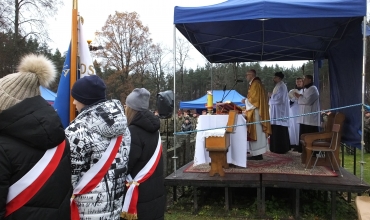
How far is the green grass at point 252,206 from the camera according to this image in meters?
5.38

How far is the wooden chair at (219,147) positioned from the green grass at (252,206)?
62cm

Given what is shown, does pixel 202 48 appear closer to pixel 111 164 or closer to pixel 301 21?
pixel 301 21

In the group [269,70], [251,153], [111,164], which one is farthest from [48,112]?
[269,70]

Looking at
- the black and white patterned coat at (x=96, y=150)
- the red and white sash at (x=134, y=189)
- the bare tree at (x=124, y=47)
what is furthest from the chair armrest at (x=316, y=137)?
the bare tree at (x=124, y=47)

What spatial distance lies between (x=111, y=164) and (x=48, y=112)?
63 cm

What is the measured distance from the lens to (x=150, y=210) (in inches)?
115

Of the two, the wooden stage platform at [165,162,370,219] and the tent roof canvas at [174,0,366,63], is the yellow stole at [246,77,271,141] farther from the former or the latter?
the wooden stage platform at [165,162,370,219]

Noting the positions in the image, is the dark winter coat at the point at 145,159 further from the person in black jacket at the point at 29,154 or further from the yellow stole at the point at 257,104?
the yellow stole at the point at 257,104

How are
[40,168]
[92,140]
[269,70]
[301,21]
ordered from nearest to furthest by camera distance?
[40,168] → [92,140] → [301,21] → [269,70]

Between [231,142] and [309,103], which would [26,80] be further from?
[309,103]

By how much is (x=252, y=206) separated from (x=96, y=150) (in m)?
3.97

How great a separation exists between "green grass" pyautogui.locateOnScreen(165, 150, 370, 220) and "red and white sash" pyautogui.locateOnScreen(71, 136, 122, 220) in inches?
133

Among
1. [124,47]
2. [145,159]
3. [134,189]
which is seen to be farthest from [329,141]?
[124,47]

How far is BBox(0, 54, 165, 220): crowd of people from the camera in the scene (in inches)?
66.4
